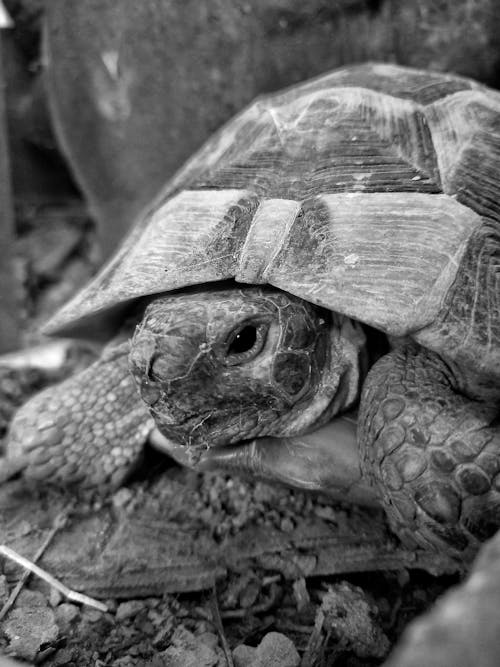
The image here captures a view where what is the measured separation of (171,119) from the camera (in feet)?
10.4

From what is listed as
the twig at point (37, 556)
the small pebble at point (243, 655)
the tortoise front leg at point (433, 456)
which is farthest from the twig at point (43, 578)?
the tortoise front leg at point (433, 456)

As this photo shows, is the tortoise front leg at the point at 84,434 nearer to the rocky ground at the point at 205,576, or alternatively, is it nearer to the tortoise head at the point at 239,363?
the rocky ground at the point at 205,576

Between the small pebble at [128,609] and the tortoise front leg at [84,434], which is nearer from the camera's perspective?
the small pebble at [128,609]

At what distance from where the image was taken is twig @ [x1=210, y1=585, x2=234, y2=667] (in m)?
1.35

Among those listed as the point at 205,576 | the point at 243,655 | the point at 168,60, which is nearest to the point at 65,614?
the point at 205,576

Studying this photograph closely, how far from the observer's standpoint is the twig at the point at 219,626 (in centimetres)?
135

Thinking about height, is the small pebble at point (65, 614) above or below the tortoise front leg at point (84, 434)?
below

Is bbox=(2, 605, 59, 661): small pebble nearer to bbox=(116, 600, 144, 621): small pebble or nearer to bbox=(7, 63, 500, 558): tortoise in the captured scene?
bbox=(116, 600, 144, 621): small pebble

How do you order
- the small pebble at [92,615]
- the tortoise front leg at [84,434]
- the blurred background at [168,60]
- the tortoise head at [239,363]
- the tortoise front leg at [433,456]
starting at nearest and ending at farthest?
the tortoise front leg at [433,456] → the tortoise head at [239,363] → the small pebble at [92,615] → the tortoise front leg at [84,434] → the blurred background at [168,60]

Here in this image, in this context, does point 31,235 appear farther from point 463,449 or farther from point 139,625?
point 463,449

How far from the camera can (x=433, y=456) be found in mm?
1285

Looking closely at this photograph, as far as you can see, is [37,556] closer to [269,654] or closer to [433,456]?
[269,654]

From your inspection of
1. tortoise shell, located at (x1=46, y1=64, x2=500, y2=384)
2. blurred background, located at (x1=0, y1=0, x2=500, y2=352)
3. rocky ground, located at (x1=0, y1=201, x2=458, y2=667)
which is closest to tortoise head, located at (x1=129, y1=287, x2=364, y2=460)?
tortoise shell, located at (x1=46, y1=64, x2=500, y2=384)

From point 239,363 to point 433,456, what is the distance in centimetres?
54
